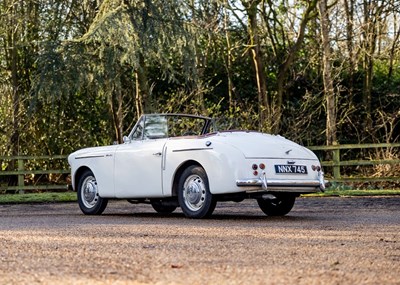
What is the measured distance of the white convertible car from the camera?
12453 millimetres

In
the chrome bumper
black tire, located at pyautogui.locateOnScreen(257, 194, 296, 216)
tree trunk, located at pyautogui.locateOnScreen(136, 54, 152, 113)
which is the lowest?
black tire, located at pyautogui.locateOnScreen(257, 194, 296, 216)

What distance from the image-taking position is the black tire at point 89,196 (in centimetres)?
1467

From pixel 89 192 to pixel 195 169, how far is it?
260cm

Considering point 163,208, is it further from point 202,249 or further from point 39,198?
point 202,249

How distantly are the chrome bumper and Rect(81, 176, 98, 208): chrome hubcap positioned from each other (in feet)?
10.6

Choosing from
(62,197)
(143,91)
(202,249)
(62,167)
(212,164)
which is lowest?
(62,197)

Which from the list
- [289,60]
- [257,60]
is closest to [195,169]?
[257,60]

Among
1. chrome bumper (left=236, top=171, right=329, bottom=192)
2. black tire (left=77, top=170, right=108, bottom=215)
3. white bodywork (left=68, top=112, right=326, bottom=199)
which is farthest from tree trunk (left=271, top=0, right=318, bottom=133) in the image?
chrome bumper (left=236, top=171, right=329, bottom=192)

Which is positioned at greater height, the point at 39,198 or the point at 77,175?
the point at 77,175

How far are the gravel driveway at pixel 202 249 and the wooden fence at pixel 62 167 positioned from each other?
28.9 ft

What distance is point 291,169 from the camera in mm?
12703

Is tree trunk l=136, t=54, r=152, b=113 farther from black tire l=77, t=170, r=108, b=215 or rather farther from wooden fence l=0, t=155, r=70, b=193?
black tire l=77, t=170, r=108, b=215

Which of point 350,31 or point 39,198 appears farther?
point 350,31

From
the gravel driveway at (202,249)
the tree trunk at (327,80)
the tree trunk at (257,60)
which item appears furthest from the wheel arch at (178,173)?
the tree trunk at (327,80)
